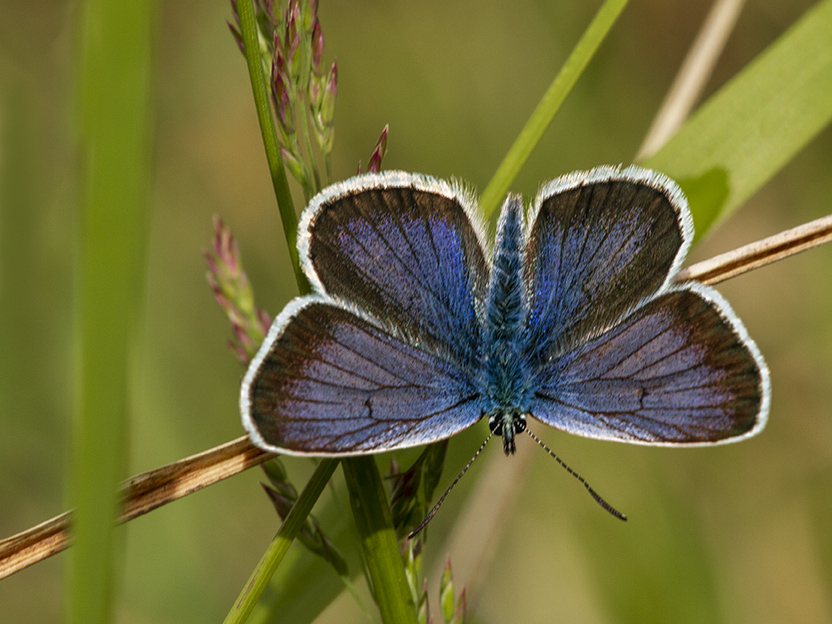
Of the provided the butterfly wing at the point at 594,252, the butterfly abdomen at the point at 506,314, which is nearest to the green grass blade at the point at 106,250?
the butterfly abdomen at the point at 506,314

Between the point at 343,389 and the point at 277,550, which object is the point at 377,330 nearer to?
the point at 343,389

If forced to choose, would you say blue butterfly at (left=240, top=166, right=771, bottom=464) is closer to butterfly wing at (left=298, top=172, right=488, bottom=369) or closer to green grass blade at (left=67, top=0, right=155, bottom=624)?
butterfly wing at (left=298, top=172, right=488, bottom=369)

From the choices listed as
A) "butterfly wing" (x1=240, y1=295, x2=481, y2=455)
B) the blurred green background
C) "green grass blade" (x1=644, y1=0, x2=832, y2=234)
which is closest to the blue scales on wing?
"butterfly wing" (x1=240, y1=295, x2=481, y2=455)

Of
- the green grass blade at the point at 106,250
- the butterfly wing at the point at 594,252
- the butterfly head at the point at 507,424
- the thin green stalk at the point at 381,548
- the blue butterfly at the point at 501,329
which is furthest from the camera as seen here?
the butterfly wing at the point at 594,252

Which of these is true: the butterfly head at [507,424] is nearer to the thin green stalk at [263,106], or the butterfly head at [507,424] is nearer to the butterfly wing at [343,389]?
the butterfly wing at [343,389]

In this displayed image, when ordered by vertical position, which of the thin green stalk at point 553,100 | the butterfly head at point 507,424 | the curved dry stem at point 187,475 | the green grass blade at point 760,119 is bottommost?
the butterfly head at point 507,424

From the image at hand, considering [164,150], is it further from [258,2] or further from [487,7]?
[258,2]

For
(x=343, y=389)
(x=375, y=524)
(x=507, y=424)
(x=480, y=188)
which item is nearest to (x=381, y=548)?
(x=375, y=524)
